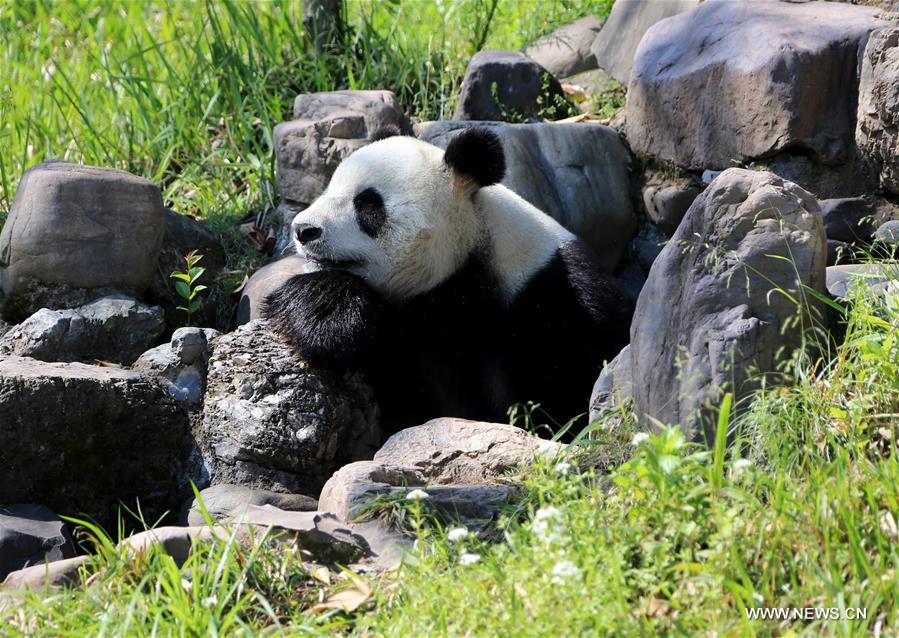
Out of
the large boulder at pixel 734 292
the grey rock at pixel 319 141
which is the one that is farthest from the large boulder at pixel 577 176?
the large boulder at pixel 734 292

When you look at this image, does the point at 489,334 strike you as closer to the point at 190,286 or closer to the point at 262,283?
the point at 262,283

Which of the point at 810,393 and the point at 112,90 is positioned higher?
the point at 112,90

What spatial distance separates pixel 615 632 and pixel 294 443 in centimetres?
233

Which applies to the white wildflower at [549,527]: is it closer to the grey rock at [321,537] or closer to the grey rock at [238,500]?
the grey rock at [321,537]

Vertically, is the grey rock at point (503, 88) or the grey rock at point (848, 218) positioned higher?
the grey rock at point (503, 88)

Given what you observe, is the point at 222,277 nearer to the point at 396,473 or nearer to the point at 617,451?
the point at 396,473

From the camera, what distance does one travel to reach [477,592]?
266 cm

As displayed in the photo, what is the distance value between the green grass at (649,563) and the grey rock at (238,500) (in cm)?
74

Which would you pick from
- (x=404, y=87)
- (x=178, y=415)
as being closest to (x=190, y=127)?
(x=404, y=87)

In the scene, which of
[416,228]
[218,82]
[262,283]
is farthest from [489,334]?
[218,82]

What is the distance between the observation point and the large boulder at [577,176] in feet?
20.7

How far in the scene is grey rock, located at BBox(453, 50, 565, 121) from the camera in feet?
22.5

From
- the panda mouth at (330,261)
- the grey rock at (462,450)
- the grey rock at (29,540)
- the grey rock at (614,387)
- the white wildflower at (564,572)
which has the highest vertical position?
the panda mouth at (330,261)

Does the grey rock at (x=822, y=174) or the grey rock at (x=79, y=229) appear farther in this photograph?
the grey rock at (x=822, y=174)
